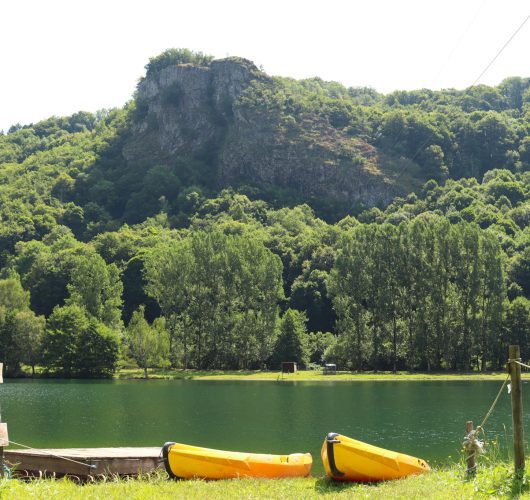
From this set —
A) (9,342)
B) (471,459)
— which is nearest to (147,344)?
(9,342)

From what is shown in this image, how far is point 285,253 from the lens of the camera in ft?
452

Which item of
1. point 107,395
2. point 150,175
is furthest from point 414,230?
point 150,175

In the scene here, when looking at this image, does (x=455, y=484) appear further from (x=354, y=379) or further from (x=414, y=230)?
(x=414, y=230)

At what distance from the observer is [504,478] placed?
51.2 feet

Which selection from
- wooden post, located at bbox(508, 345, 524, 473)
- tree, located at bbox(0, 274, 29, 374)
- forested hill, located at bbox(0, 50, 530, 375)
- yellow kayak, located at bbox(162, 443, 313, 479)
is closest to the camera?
wooden post, located at bbox(508, 345, 524, 473)

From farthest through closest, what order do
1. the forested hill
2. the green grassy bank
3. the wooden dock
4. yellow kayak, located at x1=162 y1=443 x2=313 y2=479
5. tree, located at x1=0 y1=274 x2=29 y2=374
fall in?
the forested hill < tree, located at x1=0 y1=274 x2=29 y2=374 < the wooden dock < yellow kayak, located at x1=162 y1=443 x2=313 y2=479 < the green grassy bank

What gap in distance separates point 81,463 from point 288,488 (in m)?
6.05

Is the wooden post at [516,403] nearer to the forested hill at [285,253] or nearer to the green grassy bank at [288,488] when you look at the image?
the green grassy bank at [288,488]

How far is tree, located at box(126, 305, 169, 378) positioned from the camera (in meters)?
92.1

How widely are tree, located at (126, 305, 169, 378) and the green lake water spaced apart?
57.8ft

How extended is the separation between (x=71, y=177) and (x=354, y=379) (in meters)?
130

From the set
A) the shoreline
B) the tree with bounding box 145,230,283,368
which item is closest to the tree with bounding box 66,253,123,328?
the tree with bounding box 145,230,283,368

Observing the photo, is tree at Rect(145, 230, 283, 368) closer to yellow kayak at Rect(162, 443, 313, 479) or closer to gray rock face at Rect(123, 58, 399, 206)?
yellow kayak at Rect(162, 443, 313, 479)

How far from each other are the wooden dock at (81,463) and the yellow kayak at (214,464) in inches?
45.9
